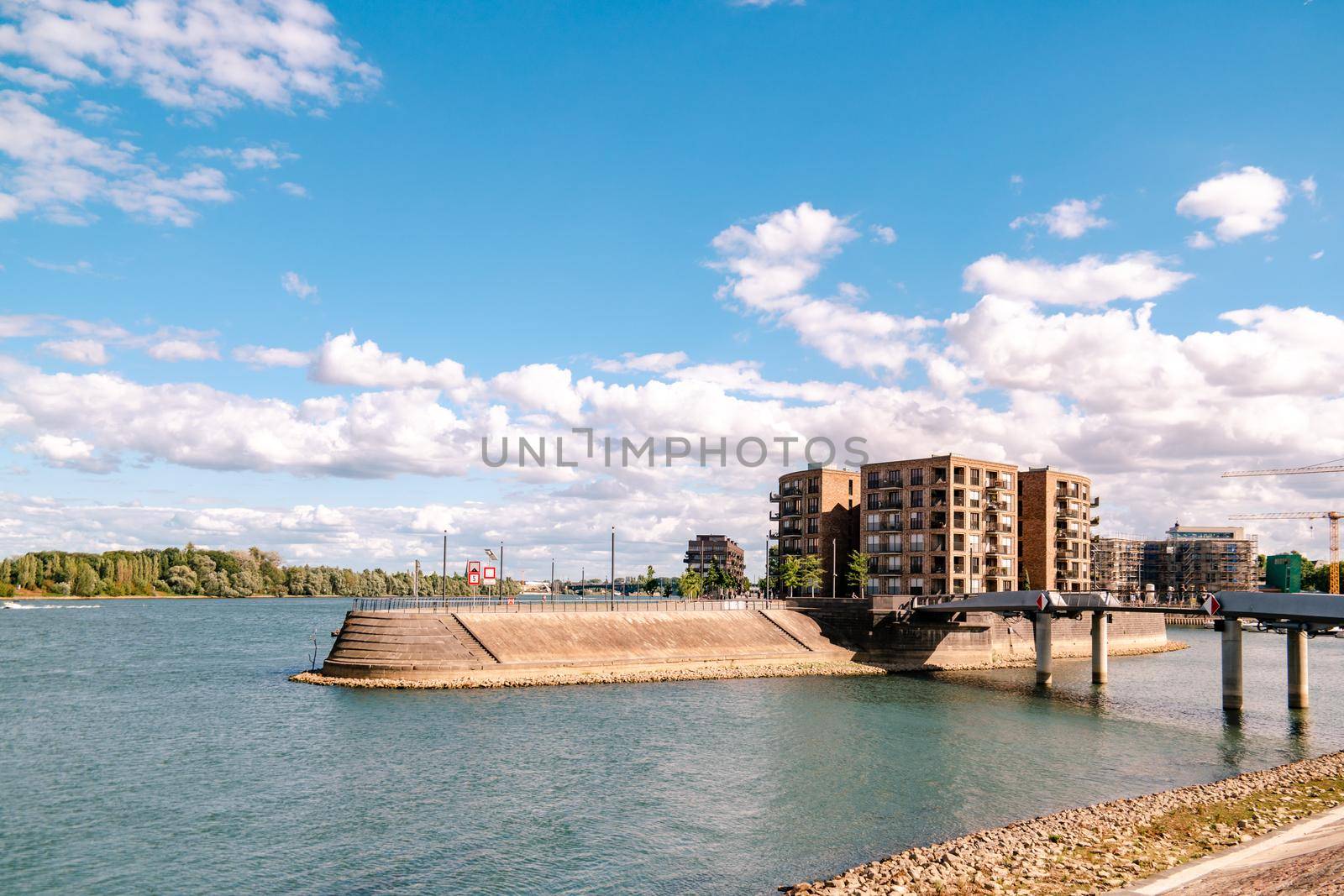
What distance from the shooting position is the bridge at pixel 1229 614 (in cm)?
7119

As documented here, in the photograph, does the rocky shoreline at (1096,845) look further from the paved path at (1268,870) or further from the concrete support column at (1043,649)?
the concrete support column at (1043,649)

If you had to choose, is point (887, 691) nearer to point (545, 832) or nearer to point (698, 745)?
point (698, 745)

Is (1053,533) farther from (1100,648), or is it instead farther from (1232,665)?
(1232,665)

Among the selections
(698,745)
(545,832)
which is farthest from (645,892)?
(698,745)

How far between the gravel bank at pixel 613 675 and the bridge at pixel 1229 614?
56.4ft

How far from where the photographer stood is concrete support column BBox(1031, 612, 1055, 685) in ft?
311

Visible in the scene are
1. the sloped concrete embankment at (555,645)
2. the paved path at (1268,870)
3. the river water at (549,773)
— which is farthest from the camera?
the sloped concrete embankment at (555,645)

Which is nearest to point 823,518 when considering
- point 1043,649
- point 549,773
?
point 1043,649

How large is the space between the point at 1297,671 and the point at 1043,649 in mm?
24404

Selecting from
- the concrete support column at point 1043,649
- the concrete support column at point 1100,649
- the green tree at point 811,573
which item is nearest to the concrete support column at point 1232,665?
the concrete support column at point 1100,649

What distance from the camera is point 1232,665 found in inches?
3056

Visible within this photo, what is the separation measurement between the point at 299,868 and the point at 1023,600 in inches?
3275

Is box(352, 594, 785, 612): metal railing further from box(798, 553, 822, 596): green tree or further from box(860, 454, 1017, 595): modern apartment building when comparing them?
box(860, 454, 1017, 595): modern apartment building

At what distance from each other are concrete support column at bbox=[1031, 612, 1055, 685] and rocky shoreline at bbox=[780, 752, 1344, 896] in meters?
48.3
